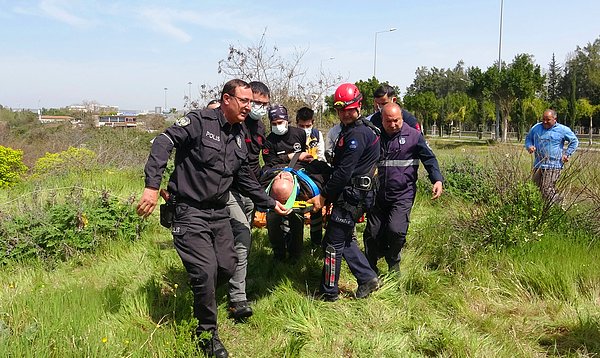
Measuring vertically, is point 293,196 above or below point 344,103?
below

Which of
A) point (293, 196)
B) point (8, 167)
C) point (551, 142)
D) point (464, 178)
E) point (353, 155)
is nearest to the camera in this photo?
point (353, 155)

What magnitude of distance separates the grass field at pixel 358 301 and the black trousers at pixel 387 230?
0.26 metres

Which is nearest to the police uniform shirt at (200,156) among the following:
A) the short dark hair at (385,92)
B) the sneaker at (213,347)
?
the sneaker at (213,347)

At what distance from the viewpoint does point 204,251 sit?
Answer: 334cm

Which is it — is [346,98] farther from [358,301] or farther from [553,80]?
[553,80]

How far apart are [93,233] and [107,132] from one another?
15310 mm

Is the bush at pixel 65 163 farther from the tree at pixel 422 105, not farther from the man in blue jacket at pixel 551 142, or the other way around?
the tree at pixel 422 105

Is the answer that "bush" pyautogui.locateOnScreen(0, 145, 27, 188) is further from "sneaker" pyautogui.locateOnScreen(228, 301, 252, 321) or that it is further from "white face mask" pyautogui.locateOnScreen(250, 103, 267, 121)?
"sneaker" pyautogui.locateOnScreen(228, 301, 252, 321)

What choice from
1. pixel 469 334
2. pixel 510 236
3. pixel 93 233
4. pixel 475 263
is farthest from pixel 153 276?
pixel 510 236

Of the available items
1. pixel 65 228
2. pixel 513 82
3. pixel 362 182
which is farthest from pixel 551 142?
pixel 513 82

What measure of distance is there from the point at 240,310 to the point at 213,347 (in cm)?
53

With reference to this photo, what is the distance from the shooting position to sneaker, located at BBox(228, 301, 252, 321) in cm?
377

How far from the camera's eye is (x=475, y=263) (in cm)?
456

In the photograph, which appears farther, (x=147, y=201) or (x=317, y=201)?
(x=317, y=201)
